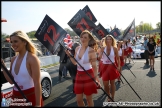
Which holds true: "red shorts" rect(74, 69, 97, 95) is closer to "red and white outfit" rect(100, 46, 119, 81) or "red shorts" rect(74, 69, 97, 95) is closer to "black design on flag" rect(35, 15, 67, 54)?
"black design on flag" rect(35, 15, 67, 54)

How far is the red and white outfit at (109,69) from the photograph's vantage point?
15.2ft

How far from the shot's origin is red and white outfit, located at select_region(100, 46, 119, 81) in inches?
183

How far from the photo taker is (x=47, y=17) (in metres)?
3.78

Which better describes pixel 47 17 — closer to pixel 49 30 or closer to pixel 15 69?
pixel 49 30

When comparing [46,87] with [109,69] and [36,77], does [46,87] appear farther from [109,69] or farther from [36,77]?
[36,77]

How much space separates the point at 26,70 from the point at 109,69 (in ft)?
9.17

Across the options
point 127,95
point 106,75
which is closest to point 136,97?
point 127,95

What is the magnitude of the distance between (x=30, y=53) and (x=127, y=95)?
3.88 meters

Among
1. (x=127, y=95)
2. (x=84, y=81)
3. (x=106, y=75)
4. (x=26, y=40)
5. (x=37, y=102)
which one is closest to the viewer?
(x=37, y=102)

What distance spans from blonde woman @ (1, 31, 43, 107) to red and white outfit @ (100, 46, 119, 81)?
8.37 ft

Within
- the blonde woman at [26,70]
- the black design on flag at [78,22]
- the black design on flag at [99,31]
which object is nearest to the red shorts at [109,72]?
the black design on flag at [78,22]

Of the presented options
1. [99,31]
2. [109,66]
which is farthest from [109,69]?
[99,31]

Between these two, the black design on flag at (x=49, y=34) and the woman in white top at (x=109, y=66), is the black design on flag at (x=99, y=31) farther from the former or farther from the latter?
the black design on flag at (x=49, y=34)

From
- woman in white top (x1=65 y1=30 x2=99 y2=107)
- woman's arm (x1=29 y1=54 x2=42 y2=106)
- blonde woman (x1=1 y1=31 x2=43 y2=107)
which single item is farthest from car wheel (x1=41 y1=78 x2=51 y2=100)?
woman's arm (x1=29 y1=54 x2=42 y2=106)
